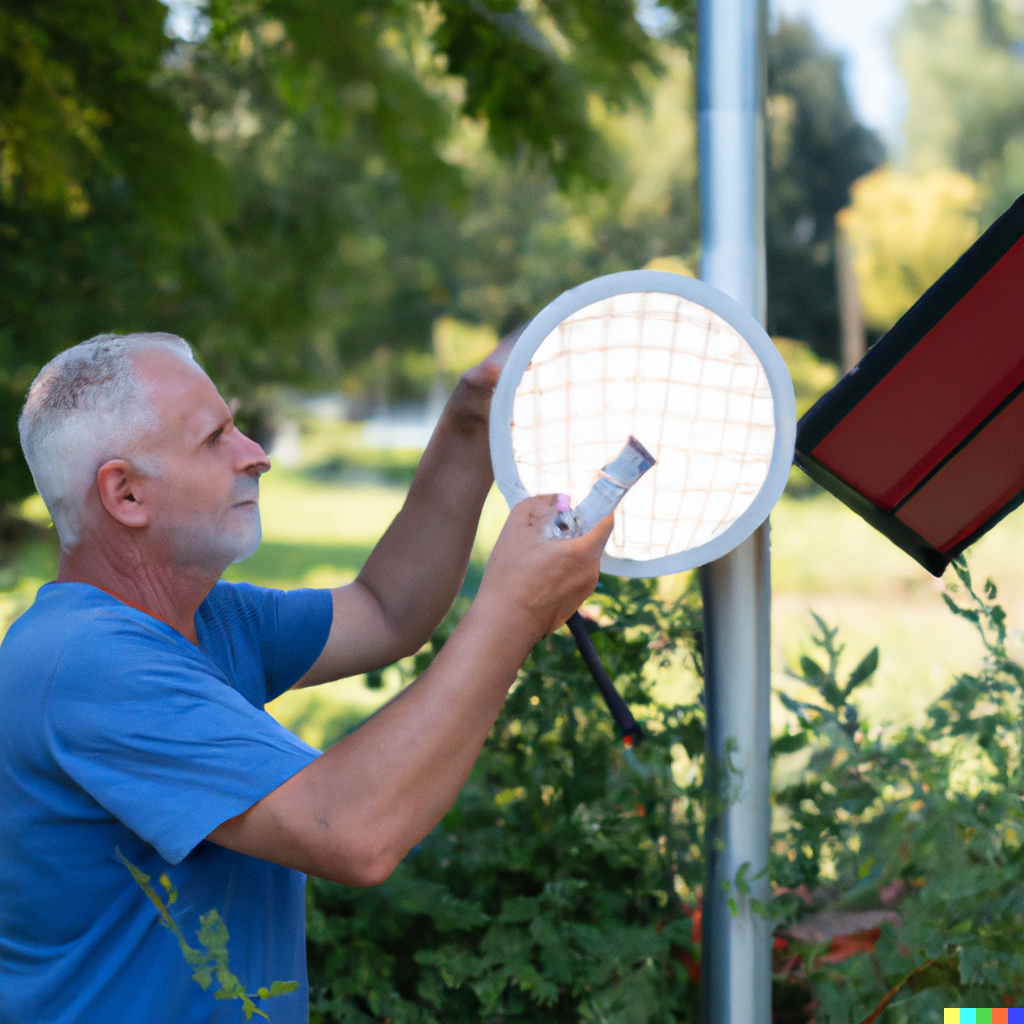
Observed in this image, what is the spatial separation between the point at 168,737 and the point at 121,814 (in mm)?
104

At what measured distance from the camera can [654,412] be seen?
1.28 metres

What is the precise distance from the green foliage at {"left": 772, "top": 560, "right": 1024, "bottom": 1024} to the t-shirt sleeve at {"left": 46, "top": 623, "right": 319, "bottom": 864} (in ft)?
3.35

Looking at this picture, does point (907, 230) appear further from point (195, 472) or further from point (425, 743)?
point (425, 743)

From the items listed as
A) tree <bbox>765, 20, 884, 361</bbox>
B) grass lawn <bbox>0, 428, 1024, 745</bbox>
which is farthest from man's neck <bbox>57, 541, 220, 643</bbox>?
tree <bbox>765, 20, 884, 361</bbox>

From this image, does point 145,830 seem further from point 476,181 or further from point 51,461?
point 476,181

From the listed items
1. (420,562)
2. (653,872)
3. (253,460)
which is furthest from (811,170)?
(253,460)

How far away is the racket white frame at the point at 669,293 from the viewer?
1.21 m

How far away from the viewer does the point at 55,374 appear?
4.25ft

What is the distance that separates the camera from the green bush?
65.8 inches

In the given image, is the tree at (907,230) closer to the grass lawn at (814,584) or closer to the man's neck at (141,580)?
the grass lawn at (814,584)

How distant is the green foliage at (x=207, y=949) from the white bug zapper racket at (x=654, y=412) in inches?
23.7

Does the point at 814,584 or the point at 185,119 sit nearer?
the point at 185,119

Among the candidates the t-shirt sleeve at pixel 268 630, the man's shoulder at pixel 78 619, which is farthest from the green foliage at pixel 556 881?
the man's shoulder at pixel 78 619

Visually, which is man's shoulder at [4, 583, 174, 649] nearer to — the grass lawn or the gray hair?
the gray hair
